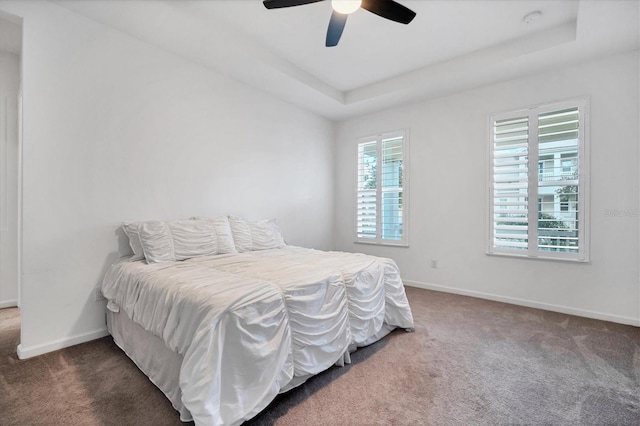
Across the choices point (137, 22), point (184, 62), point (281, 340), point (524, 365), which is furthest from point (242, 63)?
point (524, 365)

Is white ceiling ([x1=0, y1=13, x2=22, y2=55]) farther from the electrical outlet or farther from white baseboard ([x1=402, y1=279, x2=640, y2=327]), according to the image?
white baseboard ([x1=402, y1=279, x2=640, y2=327])

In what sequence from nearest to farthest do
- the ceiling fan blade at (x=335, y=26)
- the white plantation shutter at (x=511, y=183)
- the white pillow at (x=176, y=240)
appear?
the ceiling fan blade at (x=335, y=26) < the white pillow at (x=176, y=240) < the white plantation shutter at (x=511, y=183)

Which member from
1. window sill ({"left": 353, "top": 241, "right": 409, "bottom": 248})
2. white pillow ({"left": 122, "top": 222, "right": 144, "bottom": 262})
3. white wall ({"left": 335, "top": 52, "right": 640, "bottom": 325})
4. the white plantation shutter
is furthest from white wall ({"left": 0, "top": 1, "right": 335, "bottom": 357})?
the white plantation shutter

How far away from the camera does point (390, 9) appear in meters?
2.15

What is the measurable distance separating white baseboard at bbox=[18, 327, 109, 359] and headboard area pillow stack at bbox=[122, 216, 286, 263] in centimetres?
71

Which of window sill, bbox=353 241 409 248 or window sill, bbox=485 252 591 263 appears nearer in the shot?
→ window sill, bbox=485 252 591 263

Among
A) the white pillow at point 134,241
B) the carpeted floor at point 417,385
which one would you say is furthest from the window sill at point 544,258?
the white pillow at point 134,241

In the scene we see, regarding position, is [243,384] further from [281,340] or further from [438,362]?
[438,362]

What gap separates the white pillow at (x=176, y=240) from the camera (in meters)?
2.53

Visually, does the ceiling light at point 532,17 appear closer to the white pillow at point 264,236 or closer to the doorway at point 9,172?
the white pillow at point 264,236

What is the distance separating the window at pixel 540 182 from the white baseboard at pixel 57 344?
4.23 m

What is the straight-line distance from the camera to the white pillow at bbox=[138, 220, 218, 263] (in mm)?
2529

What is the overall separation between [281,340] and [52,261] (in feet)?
6.73

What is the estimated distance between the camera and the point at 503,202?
3.65 meters
